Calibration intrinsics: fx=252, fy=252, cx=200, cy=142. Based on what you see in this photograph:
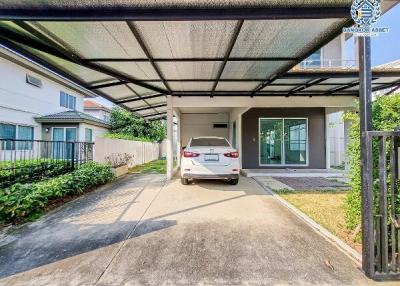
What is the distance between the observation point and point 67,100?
17.9m

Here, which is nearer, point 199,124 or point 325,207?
point 325,207

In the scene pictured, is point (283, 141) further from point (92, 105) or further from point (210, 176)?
point (92, 105)

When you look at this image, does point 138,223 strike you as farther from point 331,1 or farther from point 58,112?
point 58,112

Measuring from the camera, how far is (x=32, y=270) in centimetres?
297

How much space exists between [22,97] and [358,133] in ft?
49.5

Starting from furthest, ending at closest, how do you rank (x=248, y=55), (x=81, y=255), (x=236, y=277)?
(x=248, y=55) → (x=81, y=255) → (x=236, y=277)

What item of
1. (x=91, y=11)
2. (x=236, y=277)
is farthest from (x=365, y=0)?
(x=236, y=277)

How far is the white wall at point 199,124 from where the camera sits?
52.1ft

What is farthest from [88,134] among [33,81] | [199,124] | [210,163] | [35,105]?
[210,163]

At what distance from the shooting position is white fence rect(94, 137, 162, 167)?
33.6 feet

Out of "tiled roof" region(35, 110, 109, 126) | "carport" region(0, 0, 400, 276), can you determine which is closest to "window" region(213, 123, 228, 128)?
"carport" region(0, 0, 400, 276)

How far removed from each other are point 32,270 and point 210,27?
4126mm

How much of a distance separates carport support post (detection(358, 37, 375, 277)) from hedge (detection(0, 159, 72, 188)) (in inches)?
258

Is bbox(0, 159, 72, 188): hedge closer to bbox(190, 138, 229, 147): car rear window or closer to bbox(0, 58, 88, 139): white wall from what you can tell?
bbox(190, 138, 229, 147): car rear window
